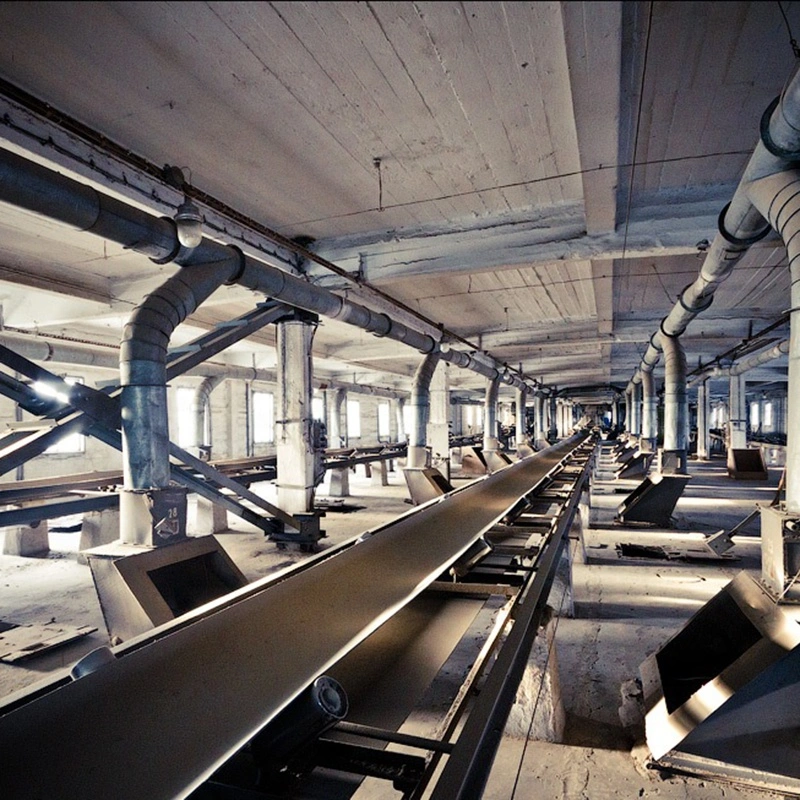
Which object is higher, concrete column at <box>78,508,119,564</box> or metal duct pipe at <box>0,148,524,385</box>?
metal duct pipe at <box>0,148,524,385</box>

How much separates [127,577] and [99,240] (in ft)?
12.9

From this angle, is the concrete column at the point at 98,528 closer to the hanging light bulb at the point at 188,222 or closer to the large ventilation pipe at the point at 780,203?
the hanging light bulb at the point at 188,222

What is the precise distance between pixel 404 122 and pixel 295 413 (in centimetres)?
359

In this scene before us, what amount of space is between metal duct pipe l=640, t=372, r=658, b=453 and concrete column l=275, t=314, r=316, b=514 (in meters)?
8.86

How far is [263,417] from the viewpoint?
56.5 feet

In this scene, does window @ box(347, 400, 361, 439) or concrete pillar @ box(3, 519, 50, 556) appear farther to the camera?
window @ box(347, 400, 361, 439)

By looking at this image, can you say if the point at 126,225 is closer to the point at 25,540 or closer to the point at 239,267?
the point at 239,267

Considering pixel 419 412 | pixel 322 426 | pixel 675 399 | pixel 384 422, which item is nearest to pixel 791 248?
pixel 322 426

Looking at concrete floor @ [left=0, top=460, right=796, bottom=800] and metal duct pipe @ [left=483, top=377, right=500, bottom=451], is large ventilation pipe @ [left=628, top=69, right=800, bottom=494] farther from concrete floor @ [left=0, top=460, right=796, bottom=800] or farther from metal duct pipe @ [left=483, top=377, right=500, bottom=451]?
metal duct pipe @ [left=483, top=377, right=500, bottom=451]

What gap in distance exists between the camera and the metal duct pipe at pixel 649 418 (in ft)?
39.3

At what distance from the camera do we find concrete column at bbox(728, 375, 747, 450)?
49.9 feet

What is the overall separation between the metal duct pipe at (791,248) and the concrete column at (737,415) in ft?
47.5

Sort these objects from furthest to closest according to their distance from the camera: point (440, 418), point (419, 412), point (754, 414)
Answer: point (754, 414)
point (440, 418)
point (419, 412)

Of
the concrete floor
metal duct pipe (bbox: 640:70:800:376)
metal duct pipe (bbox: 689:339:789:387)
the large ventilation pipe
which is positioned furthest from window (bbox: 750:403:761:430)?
the large ventilation pipe
